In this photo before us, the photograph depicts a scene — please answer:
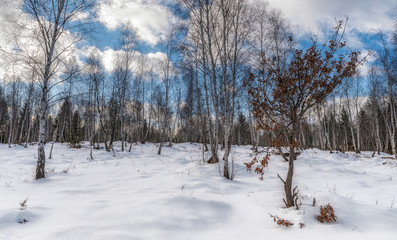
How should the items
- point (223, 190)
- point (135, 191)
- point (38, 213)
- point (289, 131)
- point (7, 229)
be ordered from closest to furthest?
point (7, 229) < point (38, 213) < point (289, 131) < point (135, 191) < point (223, 190)

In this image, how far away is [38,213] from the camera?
Result: 316cm

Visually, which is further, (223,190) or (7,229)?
(223,190)

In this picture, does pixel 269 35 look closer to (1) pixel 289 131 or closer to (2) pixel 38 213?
(1) pixel 289 131

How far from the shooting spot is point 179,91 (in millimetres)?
23938

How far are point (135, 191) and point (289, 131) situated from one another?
12.3 feet

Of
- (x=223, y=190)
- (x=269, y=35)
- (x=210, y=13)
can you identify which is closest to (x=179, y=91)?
(x=269, y=35)

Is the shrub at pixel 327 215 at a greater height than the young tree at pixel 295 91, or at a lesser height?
lesser

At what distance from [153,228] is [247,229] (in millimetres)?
1407

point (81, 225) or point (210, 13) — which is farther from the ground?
point (210, 13)

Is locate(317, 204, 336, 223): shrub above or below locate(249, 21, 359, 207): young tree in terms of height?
below

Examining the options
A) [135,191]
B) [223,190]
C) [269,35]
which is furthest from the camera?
[269,35]

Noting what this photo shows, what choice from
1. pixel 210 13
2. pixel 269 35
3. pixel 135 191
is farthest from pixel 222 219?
pixel 269 35

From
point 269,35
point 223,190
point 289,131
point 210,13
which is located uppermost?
point 269,35

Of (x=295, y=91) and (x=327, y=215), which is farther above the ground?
(x=295, y=91)
